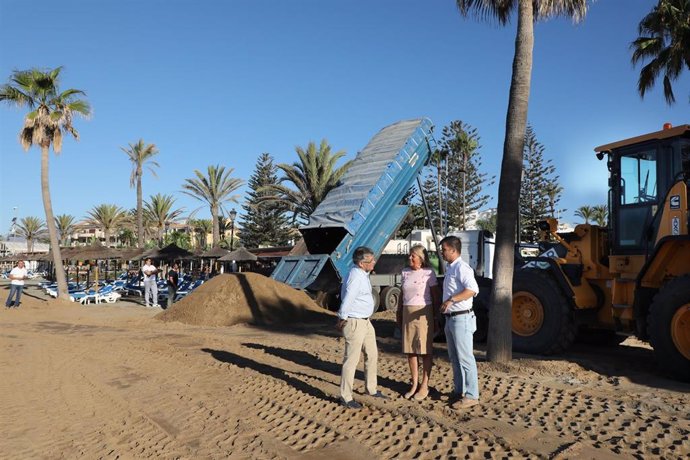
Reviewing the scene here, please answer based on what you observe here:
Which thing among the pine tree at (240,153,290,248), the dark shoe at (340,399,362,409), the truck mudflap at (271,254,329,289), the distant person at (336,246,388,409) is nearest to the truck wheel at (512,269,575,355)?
the distant person at (336,246,388,409)

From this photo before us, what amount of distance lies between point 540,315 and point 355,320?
3.90 meters

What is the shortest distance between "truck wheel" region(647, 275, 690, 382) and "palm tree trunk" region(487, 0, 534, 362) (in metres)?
1.84

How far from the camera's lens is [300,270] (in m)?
15.0

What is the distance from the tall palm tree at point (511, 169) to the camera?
769cm

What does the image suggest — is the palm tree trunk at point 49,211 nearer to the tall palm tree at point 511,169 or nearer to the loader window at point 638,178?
the tall palm tree at point 511,169

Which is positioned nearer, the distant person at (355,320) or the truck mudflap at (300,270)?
the distant person at (355,320)

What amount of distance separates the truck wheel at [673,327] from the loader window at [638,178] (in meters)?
1.46

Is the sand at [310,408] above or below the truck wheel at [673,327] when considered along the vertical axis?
below

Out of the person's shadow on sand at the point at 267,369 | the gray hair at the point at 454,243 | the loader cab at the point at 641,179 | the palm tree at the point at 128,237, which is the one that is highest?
the palm tree at the point at 128,237

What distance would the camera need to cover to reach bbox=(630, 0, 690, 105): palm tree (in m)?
15.6

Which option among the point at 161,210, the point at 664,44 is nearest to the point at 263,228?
the point at 161,210

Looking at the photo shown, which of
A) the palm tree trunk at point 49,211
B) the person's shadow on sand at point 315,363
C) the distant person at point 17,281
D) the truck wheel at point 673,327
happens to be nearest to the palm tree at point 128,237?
the palm tree trunk at point 49,211

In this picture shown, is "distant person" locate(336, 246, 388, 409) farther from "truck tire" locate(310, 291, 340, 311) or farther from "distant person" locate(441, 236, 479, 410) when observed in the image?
"truck tire" locate(310, 291, 340, 311)

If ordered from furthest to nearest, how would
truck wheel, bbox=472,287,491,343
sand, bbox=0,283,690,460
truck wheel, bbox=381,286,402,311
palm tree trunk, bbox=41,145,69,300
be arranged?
1. palm tree trunk, bbox=41,145,69,300
2. truck wheel, bbox=381,286,402,311
3. truck wheel, bbox=472,287,491,343
4. sand, bbox=0,283,690,460
